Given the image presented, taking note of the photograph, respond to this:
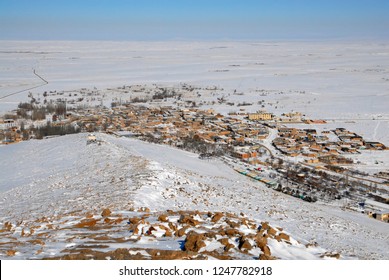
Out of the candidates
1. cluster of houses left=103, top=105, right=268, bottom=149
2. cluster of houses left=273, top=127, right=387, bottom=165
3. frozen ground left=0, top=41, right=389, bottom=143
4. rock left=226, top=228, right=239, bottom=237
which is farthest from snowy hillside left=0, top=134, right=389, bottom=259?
frozen ground left=0, top=41, right=389, bottom=143

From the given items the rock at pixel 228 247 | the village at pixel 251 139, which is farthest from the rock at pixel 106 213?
the village at pixel 251 139

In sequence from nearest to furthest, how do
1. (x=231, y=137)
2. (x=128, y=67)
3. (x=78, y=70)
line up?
1. (x=231, y=137)
2. (x=78, y=70)
3. (x=128, y=67)

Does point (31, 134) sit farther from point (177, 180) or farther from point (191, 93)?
point (191, 93)

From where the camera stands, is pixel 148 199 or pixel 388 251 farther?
pixel 148 199

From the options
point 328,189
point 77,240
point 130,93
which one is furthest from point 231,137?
point 130,93

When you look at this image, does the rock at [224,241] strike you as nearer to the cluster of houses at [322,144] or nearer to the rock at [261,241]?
the rock at [261,241]

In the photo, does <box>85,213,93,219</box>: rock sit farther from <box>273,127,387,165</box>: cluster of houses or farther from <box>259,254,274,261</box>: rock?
<box>273,127,387,165</box>: cluster of houses

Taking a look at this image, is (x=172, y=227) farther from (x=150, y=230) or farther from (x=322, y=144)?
(x=322, y=144)
